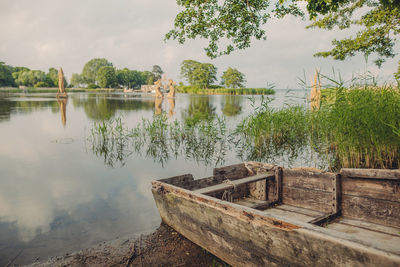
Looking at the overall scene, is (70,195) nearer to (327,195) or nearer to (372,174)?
(327,195)

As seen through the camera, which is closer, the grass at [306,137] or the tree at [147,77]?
the grass at [306,137]

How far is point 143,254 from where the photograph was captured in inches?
130

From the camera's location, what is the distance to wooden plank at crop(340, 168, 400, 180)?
2.92 meters

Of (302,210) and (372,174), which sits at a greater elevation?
(372,174)

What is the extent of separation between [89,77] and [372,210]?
115026 mm

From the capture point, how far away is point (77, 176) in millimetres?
6945

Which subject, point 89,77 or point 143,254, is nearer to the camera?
point 143,254

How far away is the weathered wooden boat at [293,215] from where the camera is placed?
75.0 inches

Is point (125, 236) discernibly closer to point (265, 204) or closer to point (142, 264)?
point (142, 264)

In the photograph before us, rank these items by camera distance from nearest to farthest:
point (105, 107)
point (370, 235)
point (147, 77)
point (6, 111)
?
1. point (370, 235)
2. point (6, 111)
3. point (105, 107)
4. point (147, 77)

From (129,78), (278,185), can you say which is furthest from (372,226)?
(129,78)

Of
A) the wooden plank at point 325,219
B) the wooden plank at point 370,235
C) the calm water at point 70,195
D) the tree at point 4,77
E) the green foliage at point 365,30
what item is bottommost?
the calm water at point 70,195

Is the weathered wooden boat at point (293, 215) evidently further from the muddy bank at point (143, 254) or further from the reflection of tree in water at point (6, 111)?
the reflection of tree in water at point (6, 111)

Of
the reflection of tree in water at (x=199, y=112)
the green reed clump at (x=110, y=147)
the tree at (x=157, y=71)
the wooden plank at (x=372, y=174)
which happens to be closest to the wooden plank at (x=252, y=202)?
the wooden plank at (x=372, y=174)
